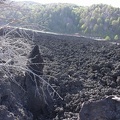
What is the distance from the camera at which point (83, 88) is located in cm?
848

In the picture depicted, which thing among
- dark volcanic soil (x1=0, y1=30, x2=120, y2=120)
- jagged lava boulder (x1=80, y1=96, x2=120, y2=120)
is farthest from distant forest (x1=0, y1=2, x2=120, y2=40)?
jagged lava boulder (x1=80, y1=96, x2=120, y2=120)

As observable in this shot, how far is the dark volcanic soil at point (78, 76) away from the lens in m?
7.52

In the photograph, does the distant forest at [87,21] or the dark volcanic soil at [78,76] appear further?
the distant forest at [87,21]

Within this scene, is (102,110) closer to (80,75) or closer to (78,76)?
(78,76)

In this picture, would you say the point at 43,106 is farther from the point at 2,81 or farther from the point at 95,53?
the point at 95,53

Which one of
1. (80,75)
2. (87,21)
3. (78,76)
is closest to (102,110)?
(78,76)

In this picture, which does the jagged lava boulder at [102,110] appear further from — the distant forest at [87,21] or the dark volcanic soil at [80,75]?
the distant forest at [87,21]

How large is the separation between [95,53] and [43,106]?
533cm

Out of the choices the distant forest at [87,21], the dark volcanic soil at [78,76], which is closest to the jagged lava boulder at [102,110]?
the dark volcanic soil at [78,76]

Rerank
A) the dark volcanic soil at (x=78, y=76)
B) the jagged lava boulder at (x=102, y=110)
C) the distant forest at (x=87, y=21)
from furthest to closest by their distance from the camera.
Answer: the distant forest at (x=87, y=21)
the dark volcanic soil at (x=78, y=76)
the jagged lava boulder at (x=102, y=110)

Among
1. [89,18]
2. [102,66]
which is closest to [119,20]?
[89,18]

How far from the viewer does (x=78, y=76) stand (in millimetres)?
9531

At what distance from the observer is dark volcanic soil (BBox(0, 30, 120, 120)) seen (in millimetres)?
7516

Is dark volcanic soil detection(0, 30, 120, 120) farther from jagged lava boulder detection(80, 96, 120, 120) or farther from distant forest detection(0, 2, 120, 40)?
distant forest detection(0, 2, 120, 40)
